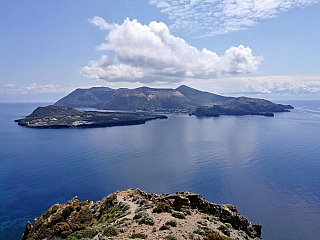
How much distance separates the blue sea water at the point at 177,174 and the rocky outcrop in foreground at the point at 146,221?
2783 cm

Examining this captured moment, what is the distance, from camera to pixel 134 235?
2022 centimetres

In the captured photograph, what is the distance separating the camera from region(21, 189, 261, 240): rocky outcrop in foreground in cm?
2159

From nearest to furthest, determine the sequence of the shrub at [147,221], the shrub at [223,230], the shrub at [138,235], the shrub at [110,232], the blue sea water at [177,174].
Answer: the shrub at [138,235]
the shrub at [110,232]
the shrub at [147,221]
the shrub at [223,230]
the blue sea water at [177,174]

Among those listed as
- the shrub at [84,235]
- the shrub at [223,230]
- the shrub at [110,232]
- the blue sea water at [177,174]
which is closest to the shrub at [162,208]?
the shrub at [223,230]

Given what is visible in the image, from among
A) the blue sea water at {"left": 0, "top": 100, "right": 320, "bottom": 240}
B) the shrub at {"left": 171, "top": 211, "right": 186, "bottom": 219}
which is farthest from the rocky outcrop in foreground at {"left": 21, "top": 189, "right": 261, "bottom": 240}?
the blue sea water at {"left": 0, "top": 100, "right": 320, "bottom": 240}

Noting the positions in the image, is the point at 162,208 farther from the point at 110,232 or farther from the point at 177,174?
the point at 177,174

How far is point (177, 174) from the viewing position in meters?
87.8

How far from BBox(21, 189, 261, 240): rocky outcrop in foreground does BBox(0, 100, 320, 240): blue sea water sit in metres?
27.8

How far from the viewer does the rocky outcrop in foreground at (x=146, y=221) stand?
21.6m

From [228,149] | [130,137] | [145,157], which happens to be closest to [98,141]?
[130,137]

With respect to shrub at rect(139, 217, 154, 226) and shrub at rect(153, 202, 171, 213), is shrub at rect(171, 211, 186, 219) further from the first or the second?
shrub at rect(139, 217, 154, 226)

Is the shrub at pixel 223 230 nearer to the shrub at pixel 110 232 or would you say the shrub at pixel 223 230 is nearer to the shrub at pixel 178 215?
the shrub at pixel 178 215

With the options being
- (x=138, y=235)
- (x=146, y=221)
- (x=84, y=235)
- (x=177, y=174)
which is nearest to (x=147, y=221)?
(x=146, y=221)

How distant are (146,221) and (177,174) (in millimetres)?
65263
